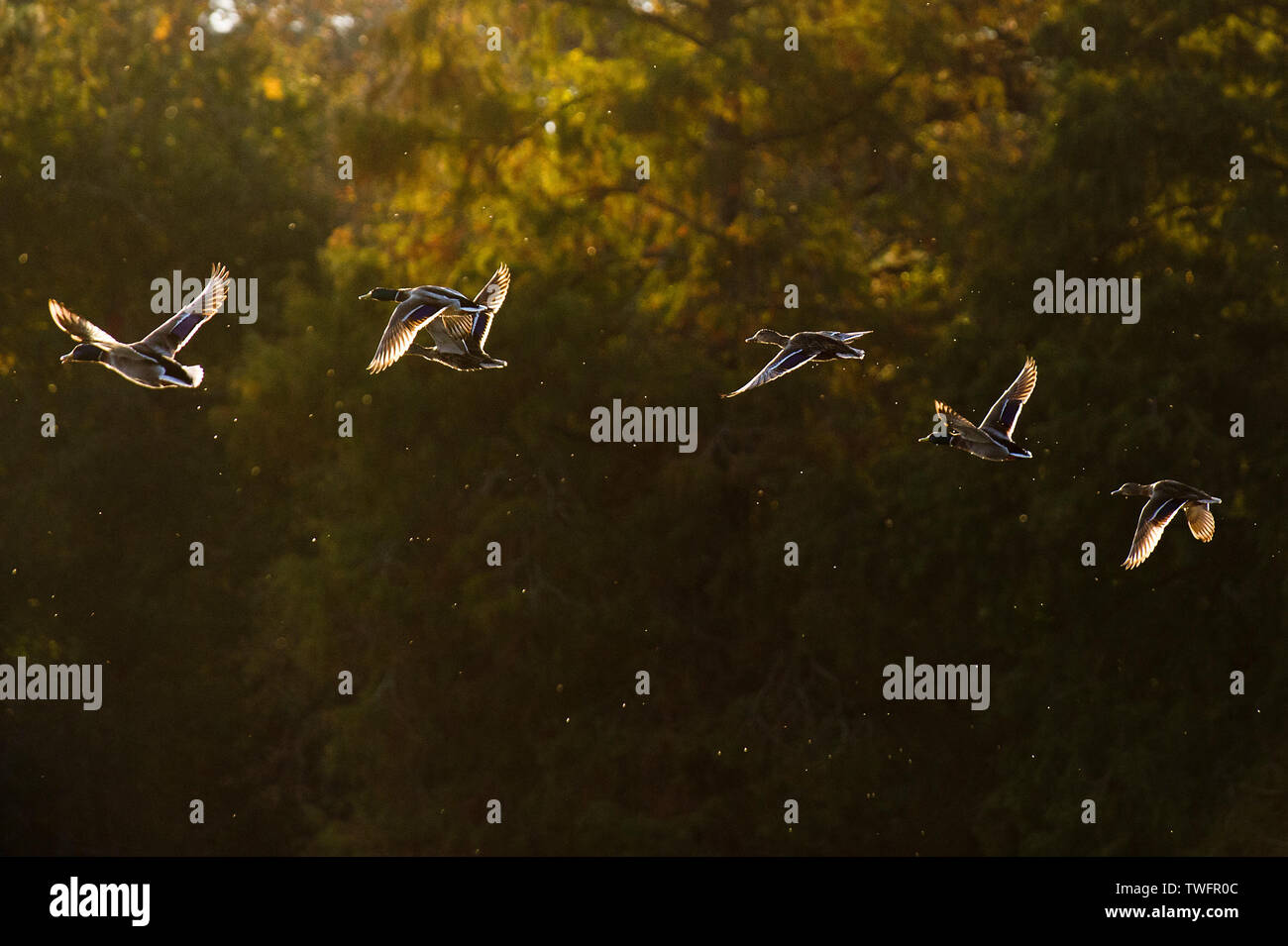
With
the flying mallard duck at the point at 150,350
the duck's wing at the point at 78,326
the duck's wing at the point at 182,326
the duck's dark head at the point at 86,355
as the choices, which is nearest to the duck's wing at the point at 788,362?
the flying mallard duck at the point at 150,350

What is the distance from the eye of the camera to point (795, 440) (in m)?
23.7

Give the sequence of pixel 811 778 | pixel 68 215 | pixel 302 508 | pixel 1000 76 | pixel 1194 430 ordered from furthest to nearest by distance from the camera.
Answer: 1. pixel 68 215
2. pixel 302 508
3. pixel 1000 76
4. pixel 811 778
5. pixel 1194 430

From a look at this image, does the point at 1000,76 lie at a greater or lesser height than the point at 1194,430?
greater

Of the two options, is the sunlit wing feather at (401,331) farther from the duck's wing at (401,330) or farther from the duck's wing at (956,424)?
the duck's wing at (956,424)

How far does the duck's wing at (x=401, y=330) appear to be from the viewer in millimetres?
9812

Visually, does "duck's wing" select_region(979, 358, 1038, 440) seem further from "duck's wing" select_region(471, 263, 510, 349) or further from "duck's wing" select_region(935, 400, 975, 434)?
"duck's wing" select_region(471, 263, 510, 349)

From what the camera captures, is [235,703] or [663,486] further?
[235,703]

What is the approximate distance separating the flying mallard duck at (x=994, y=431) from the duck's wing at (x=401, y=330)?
2.88m

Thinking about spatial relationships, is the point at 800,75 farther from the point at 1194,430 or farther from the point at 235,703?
the point at 235,703

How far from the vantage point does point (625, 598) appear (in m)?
23.9

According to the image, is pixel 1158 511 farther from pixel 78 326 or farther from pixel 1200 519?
pixel 78 326

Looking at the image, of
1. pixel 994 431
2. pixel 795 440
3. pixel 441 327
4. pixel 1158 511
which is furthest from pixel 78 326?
pixel 795 440

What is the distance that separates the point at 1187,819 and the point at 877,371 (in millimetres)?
6645
